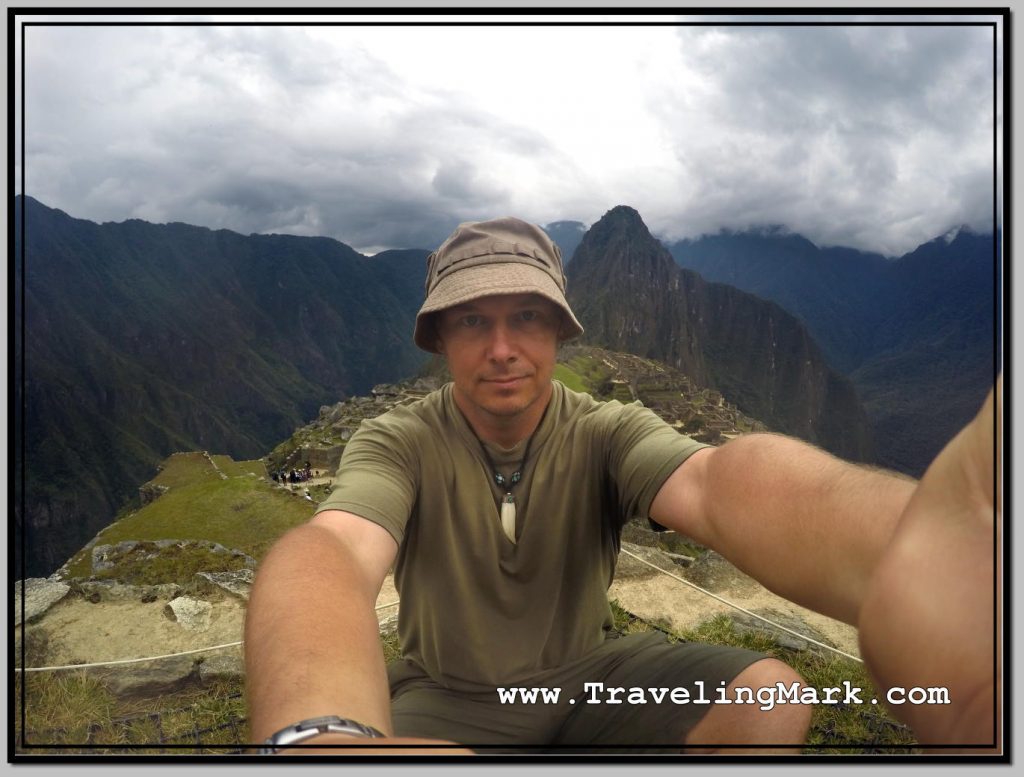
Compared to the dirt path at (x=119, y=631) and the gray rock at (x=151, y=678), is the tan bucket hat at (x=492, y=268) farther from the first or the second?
the dirt path at (x=119, y=631)

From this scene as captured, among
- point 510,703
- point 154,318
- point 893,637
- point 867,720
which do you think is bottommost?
point 867,720

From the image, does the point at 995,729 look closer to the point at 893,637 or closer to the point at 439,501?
the point at 893,637

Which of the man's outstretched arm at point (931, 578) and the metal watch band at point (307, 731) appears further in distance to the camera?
the metal watch band at point (307, 731)

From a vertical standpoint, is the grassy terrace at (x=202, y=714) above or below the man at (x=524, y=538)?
below

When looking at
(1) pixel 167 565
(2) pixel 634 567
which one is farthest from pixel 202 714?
(1) pixel 167 565

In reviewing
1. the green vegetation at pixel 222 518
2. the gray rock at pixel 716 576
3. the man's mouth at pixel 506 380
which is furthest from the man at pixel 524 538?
the green vegetation at pixel 222 518

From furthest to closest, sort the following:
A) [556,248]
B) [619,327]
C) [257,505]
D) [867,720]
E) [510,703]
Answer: [619,327]
[257,505]
[867,720]
[556,248]
[510,703]

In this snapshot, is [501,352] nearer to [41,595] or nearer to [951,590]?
[951,590]

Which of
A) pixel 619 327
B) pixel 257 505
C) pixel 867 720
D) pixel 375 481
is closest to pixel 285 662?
pixel 375 481
